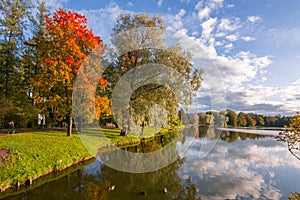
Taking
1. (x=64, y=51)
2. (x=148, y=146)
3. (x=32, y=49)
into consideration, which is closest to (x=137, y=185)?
(x=64, y=51)

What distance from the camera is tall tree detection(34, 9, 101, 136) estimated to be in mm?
17219

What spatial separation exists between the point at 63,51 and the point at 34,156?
368 inches

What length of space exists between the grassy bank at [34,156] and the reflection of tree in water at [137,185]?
2.72 m

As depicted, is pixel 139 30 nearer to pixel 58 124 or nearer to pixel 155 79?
pixel 155 79

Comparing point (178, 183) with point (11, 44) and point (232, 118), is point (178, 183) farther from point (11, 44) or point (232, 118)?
point (232, 118)

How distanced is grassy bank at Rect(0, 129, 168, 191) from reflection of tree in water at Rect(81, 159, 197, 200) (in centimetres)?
272

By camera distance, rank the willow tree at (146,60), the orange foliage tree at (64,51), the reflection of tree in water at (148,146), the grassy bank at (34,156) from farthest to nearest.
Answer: the reflection of tree in water at (148,146) → the willow tree at (146,60) → the orange foliage tree at (64,51) → the grassy bank at (34,156)

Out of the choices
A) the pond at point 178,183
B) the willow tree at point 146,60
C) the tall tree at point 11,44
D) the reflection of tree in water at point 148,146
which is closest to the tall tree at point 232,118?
the reflection of tree in water at point 148,146

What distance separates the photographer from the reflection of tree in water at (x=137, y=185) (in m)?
9.88

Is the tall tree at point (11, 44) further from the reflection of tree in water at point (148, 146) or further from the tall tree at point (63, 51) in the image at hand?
the reflection of tree in water at point (148, 146)

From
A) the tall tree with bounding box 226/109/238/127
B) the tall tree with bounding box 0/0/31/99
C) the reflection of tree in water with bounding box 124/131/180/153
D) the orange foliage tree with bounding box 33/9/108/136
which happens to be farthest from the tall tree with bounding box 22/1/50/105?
the tall tree with bounding box 226/109/238/127

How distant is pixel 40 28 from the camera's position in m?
26.2

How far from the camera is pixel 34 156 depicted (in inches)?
504

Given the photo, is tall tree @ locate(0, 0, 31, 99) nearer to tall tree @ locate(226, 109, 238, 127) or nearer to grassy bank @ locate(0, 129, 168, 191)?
grassy bank @ locate(0, 129, 168, 191)
